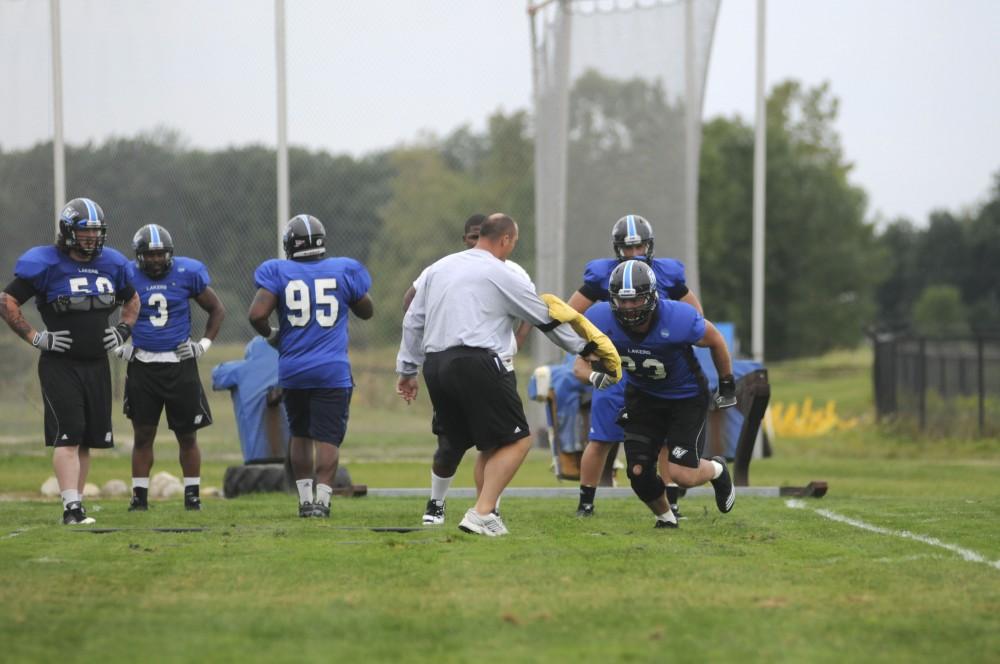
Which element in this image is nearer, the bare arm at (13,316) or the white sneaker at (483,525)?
the white sneaker at (483,525)

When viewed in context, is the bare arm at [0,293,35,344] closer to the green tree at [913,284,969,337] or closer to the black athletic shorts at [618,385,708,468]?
the black athletic shorts at [618,385,708,468]

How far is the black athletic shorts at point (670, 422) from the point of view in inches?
361

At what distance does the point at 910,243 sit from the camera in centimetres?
10156

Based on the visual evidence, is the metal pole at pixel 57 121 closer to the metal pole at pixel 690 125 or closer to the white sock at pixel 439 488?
the metal pole at pixel 690 125

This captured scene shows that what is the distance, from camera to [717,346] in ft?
30.4

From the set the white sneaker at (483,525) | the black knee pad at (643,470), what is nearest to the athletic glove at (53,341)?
the white sneaker at (483,525)

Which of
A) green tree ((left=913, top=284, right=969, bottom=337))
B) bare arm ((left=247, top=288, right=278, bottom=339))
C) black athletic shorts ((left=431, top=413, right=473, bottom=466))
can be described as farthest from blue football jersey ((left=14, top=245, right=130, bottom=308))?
green tree ((left=913, top=284, right=969, bottom=337))

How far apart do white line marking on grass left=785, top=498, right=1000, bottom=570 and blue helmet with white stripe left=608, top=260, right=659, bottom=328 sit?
1.92 meters

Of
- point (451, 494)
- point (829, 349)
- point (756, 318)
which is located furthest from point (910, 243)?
point (451, 494)

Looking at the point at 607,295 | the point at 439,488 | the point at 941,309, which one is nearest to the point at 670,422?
the point at 607,295

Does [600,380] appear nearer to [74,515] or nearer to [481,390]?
[481,390]

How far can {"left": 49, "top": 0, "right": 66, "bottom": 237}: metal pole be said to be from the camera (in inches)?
723

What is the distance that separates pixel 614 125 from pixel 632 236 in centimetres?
962

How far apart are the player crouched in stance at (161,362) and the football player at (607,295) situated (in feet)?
9.06
